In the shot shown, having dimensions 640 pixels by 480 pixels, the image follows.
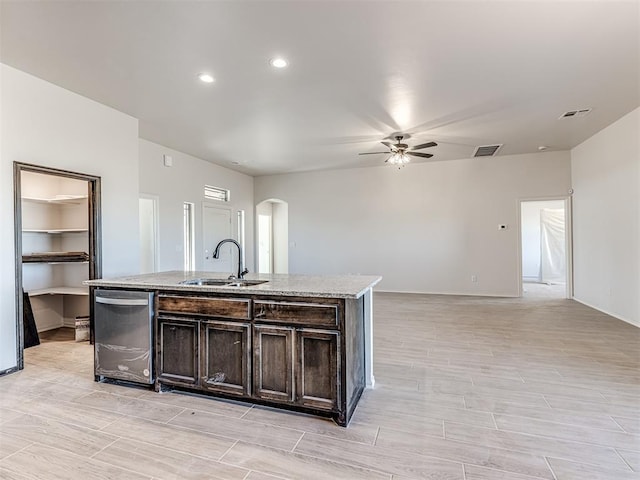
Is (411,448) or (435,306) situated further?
(435,306)

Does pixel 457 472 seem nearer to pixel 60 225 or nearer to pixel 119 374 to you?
pixel 119 374

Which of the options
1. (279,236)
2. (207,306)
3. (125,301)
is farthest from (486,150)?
(125,301)

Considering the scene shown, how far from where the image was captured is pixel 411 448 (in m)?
1.96

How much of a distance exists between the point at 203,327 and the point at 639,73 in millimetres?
4783

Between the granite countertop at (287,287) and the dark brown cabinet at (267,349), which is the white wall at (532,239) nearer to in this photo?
the granite countertop at (287,287)

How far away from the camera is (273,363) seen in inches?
92.2

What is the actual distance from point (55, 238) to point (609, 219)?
306 inches

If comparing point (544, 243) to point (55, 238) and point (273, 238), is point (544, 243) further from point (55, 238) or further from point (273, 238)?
point (55, 238)

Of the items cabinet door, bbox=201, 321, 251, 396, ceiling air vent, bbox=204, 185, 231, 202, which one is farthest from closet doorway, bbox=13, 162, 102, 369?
ceiling air vent, bbox=204, 185, 231, 202

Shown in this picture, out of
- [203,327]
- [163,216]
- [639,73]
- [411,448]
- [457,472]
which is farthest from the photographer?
[163,216]

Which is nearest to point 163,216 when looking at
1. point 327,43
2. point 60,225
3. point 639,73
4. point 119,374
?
point 60,225

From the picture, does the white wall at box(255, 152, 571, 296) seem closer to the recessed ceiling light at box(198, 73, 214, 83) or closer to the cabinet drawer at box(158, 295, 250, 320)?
the recessed ceiling light at box(198, 73, 214, 83)

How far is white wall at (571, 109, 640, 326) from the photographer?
14.9 feet

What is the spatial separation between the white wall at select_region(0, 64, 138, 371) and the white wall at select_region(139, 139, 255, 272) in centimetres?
115
